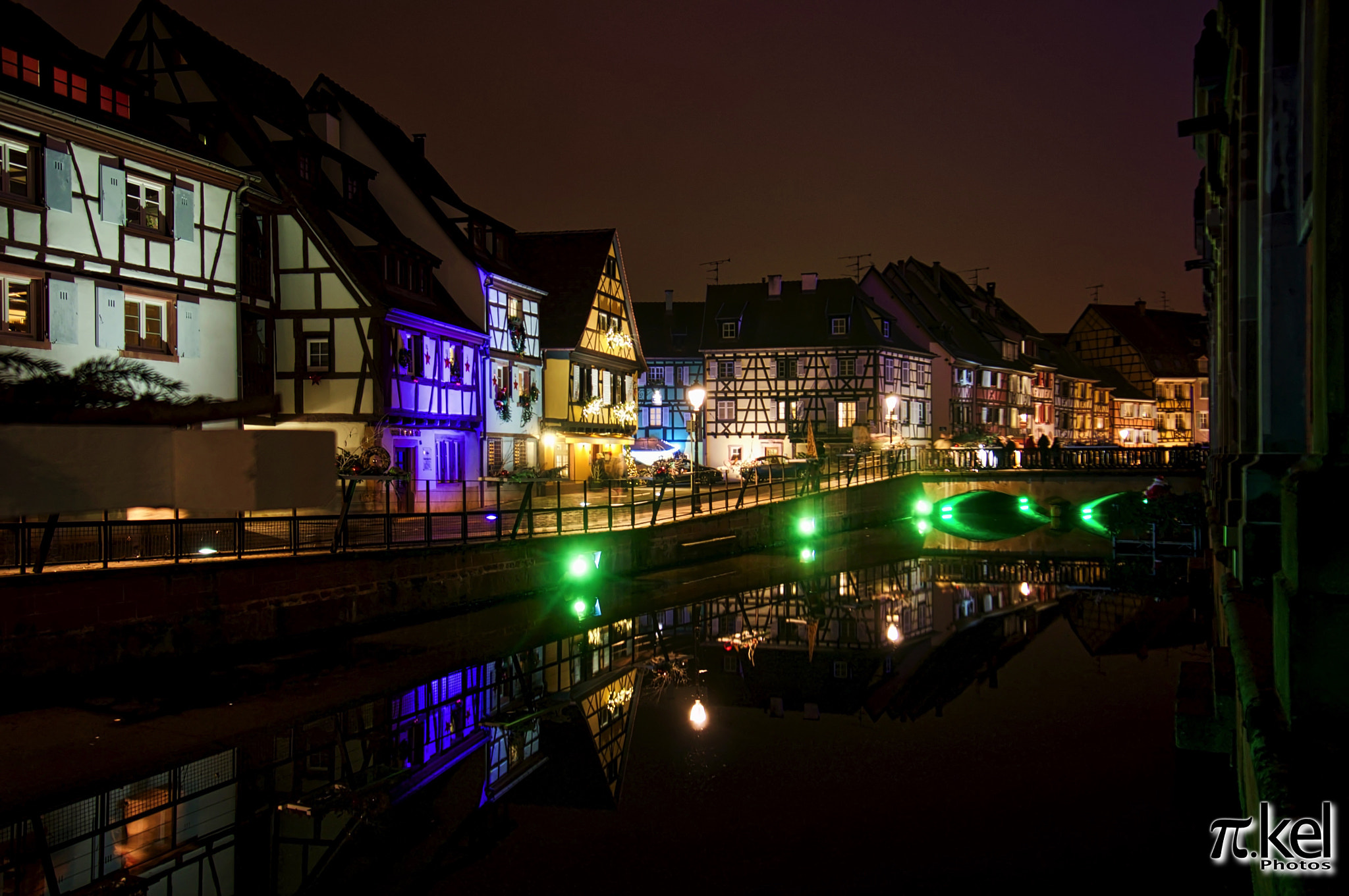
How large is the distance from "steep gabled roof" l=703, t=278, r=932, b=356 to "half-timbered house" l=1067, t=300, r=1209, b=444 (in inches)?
1431

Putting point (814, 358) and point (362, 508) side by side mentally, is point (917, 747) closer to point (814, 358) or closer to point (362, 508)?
point (362, 508)

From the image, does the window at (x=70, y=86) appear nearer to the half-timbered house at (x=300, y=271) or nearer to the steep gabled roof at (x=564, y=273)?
the half-timbered house at (x=300, y=271)

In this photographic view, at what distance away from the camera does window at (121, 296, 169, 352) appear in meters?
21.4

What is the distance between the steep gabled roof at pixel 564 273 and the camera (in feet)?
129

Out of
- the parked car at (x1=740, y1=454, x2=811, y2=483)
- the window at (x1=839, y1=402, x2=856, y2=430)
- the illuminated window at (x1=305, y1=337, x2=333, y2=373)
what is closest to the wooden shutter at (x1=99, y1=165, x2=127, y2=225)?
the illuminated window at (x1=305, y1=337, x2=333, y2=373)

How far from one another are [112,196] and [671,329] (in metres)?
39.9

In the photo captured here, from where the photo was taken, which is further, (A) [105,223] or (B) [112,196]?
(B) [112,196]

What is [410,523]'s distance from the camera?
1986 centimetres

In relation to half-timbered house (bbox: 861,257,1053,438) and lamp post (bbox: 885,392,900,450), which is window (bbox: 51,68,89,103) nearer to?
lamp post (bbox: 885,392,900,450)

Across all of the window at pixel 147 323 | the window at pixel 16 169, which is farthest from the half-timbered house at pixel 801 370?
the window at pixel 16 169

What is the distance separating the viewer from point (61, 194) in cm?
1981

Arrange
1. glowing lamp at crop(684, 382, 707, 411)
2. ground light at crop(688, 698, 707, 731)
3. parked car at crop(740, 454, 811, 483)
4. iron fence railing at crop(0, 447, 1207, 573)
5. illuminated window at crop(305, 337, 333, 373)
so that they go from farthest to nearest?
parked car at crop(740, 454, 811, 483), glowing lamp at crop(684, 382, 707, 411), illuminated window at crop(305, 337, 333, 373), iron fence railing at crop(0, 447, 1207, 573), ground light at crop(688, 698, 707, 731)

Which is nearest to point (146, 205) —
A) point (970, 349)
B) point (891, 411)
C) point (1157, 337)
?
point (891, 411)

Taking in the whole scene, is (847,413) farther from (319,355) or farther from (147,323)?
(147,323)
